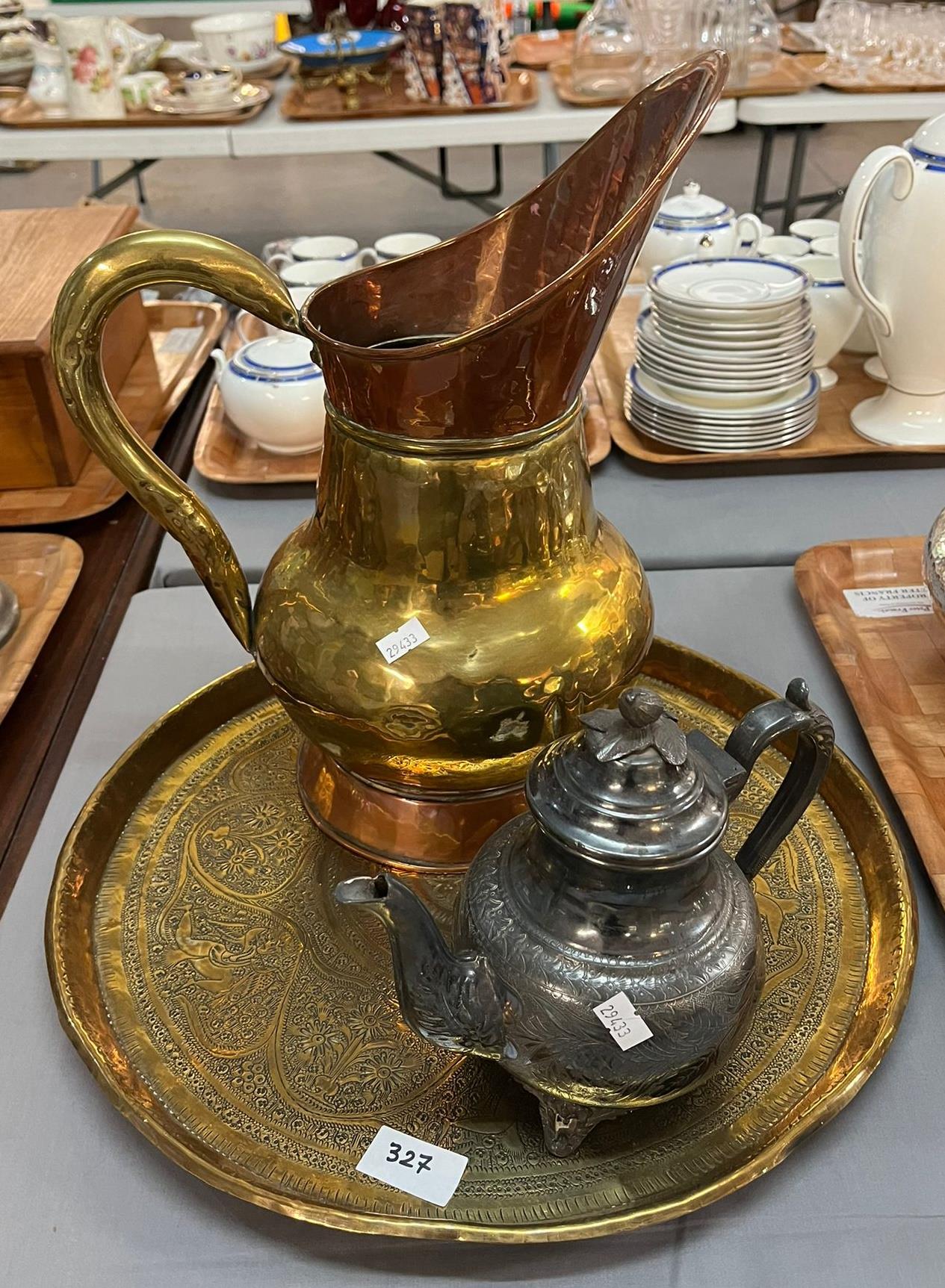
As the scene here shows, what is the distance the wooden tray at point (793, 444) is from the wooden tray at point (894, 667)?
0.17m

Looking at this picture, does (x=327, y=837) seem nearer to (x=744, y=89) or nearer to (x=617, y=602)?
(x=617, y=602)

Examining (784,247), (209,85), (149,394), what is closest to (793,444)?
(784,247)

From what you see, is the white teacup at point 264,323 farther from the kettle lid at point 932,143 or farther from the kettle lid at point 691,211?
the kettle lid at point 932,143

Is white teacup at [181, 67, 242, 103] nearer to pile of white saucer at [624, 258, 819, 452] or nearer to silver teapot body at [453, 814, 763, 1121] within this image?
pile of white saucer at [624, 258, 819, 452]

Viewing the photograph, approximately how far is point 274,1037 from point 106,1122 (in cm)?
8

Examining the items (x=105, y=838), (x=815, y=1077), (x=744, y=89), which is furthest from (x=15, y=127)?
(x=815, y=1077)

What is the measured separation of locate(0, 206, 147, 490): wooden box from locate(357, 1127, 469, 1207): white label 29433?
61 centimetres

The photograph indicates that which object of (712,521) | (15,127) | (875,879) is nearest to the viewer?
(875,879)

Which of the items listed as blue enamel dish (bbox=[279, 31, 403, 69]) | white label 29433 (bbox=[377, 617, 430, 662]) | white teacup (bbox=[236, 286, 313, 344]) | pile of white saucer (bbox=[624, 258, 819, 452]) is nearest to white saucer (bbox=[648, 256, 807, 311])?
pile of white saucer (bbox=[624, 258, 819, 452])

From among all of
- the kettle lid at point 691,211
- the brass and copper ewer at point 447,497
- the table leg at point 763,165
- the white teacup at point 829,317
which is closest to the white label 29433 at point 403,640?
the brass and copper ewer at point 447,497

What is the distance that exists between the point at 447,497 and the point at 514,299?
0.45 ft

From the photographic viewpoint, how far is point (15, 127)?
185 cm

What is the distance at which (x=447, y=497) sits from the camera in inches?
17.9

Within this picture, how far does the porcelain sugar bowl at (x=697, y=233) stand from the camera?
4.22 ft
